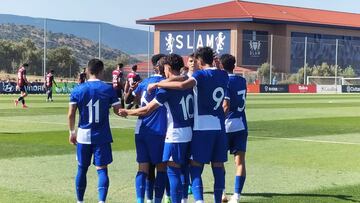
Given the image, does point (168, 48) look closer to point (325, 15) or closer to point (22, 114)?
point (325, 15)

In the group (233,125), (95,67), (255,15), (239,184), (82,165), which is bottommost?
(239,184)

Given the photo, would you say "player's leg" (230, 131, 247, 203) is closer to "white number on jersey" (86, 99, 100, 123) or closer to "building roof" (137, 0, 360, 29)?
"white number on jersey" (86, 99, 100, 123)

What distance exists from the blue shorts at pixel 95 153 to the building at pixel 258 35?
71.6m

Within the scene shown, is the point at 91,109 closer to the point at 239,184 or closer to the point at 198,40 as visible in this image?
the point at 239,184

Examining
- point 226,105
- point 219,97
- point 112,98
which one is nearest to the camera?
point 219,97

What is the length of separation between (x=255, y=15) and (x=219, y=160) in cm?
8030

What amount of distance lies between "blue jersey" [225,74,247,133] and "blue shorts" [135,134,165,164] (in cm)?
147

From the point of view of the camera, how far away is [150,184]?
970 centimetres

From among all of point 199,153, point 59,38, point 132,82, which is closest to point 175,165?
point 199,153

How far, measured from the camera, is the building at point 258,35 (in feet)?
282

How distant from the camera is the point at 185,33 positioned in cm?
8938

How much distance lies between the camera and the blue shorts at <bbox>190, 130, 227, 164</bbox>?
29.7 ft

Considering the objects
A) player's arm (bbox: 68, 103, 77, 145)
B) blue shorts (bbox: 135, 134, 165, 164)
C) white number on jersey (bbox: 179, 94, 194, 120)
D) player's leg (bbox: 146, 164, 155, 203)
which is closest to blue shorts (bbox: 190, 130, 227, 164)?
white number on jersey (bbox: 179, 94, 194, 120)

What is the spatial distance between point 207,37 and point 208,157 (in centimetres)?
7785
